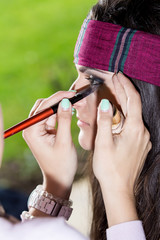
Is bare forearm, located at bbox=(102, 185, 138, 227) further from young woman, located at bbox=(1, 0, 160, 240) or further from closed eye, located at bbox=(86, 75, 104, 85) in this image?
closed eye, located at bbox=(86, 75, 104, 85)

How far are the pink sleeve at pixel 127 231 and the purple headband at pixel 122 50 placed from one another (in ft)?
1.00

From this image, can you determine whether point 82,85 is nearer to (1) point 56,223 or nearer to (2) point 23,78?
(1) point 56,223

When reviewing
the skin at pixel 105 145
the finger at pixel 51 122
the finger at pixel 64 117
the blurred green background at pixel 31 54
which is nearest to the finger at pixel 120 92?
the skin at pixel 105 145

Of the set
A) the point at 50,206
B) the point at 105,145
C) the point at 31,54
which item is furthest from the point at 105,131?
the point at 31,54

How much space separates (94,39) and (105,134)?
0.24m

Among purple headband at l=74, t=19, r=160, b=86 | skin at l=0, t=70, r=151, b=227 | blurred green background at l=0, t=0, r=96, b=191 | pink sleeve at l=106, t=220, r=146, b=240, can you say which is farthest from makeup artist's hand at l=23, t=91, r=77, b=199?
blurred green background at l=0, t=0, r=96, b=191

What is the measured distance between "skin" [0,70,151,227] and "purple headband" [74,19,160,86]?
0.03m

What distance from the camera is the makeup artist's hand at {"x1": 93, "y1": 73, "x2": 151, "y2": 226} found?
2.65 feet

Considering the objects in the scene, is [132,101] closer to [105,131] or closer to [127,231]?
[105,131]

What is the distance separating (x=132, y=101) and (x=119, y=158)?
12 cm

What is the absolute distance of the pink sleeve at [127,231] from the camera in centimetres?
78

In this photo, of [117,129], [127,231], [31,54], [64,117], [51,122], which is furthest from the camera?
[31,54]

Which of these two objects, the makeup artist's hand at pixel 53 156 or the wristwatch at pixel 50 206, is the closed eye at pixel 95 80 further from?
the wristwatch at pixel 50 206

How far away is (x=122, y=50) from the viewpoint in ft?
2.97
